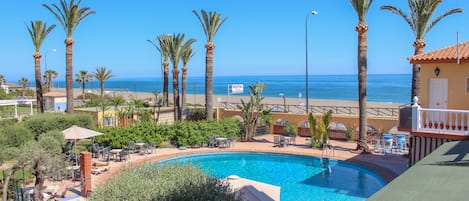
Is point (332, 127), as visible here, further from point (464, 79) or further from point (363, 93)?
point (464, 79)

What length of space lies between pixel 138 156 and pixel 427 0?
54.7 ft

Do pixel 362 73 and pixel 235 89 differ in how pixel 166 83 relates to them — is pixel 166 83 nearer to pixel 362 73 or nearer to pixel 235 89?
pixel 235 89

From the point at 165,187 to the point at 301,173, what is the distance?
11378 millimetres

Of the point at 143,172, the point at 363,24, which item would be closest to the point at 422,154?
the point at 143,172

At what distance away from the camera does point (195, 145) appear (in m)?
22.8

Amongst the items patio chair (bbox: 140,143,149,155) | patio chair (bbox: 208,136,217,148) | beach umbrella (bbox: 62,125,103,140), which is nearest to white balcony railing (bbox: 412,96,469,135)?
patio chair (bbox: 208,136,217,148)

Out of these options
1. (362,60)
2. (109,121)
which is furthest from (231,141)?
(109,121)

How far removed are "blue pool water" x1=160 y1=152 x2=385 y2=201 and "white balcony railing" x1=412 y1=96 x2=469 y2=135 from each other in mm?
3903

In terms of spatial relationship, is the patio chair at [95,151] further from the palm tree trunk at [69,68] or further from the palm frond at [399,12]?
the palm frond at [399,12]

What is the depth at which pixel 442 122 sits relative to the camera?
1145 centimetres

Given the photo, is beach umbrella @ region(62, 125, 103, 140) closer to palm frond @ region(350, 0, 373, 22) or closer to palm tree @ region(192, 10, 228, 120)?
palm tree @ region(192, 10, 228, 120)

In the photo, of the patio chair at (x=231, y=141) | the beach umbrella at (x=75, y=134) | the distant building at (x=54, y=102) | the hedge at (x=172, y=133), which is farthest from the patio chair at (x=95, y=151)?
the distant building at (x=54, y=102)

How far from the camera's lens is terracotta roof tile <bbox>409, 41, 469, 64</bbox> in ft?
38.3

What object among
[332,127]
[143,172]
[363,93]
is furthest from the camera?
[332,127]
